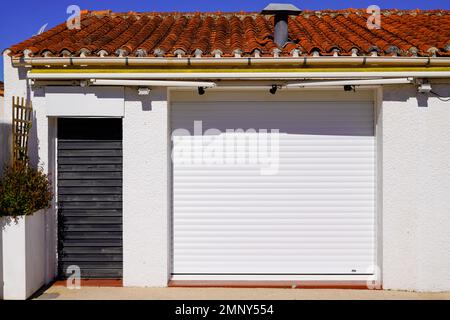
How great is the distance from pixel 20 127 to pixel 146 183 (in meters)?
1.95

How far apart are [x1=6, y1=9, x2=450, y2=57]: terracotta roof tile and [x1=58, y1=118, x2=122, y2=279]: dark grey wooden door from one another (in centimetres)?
122

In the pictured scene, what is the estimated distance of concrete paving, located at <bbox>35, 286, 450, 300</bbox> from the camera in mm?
7383

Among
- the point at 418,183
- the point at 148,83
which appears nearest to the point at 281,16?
the point at 148,83

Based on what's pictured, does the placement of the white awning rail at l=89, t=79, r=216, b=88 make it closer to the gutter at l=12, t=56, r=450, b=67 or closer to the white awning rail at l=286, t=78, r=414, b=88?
the gutter at l=12, t=56, r=450, b=67

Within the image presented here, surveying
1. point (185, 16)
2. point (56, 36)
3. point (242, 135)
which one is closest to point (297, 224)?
point (242, 135)

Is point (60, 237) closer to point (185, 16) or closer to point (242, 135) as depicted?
point (242, 135)

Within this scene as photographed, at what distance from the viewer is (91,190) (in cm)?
820

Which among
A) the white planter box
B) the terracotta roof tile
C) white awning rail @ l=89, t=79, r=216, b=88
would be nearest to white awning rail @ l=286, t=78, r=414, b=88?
the terracotta roof tile

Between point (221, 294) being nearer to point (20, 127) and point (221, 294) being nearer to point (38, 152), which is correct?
point (38, 152)

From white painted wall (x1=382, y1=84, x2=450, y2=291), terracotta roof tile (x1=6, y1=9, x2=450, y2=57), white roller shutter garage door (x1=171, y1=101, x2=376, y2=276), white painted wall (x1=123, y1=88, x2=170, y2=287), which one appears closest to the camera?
terracotta roof tile (x1=6, y1=9, x2=450, y2=57)

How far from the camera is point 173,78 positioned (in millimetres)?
7484

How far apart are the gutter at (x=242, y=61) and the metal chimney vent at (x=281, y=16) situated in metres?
0.98

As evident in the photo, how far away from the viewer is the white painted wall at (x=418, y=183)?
25.1 feet

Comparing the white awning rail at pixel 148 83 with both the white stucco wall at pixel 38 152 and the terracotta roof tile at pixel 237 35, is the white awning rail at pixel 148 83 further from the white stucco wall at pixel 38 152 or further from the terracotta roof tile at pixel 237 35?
the white stucco wall at pixel 38 152
